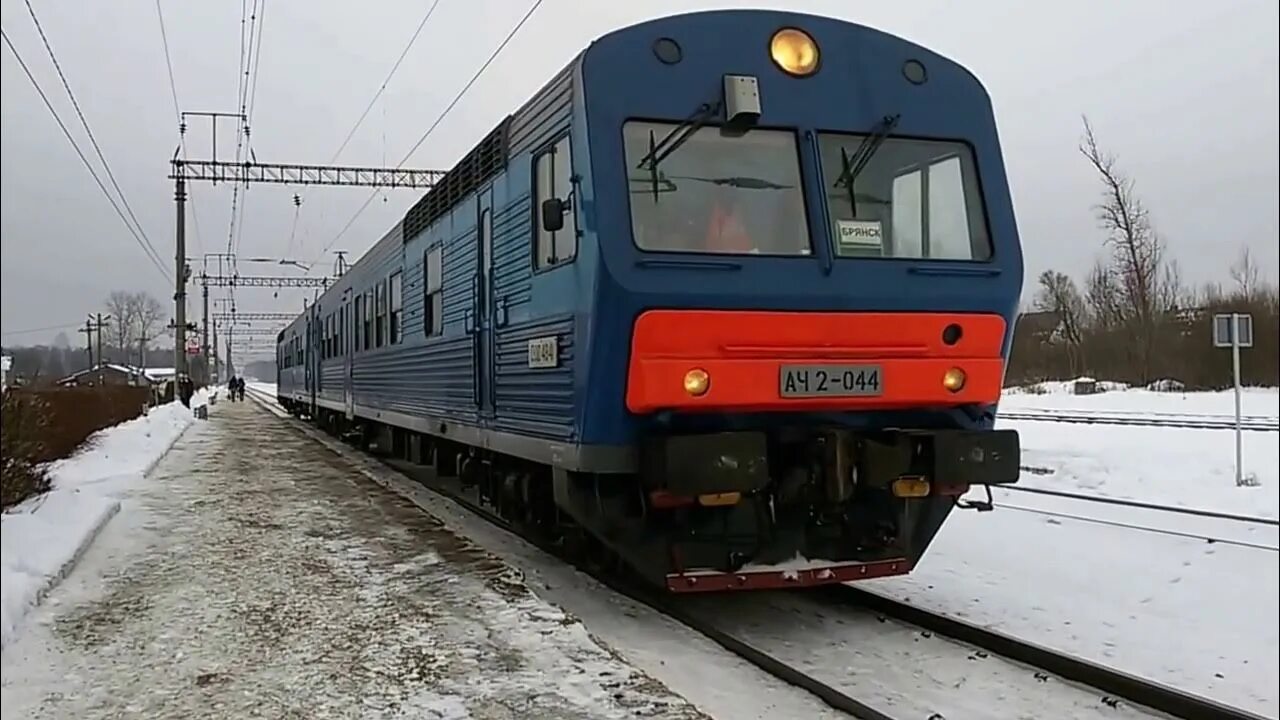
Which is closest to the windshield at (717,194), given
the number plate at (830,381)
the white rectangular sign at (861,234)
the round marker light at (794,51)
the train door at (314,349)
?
the white rectangular sign at (861,234)

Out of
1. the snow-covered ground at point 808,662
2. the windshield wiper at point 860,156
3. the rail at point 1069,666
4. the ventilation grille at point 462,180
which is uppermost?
the ventilation grille at point 462,180

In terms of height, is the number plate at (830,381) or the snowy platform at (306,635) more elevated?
the number plate at (830,381)

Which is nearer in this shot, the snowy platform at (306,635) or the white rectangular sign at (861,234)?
the snowy platform at (306,635)

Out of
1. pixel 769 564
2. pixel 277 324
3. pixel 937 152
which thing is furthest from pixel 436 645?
pixel 277 324

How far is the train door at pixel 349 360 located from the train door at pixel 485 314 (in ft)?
29.1

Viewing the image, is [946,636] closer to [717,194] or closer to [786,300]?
[786,300]

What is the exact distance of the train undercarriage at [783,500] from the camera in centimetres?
527

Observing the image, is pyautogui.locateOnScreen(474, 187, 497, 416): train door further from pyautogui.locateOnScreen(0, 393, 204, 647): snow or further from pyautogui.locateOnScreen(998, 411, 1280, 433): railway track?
pyautogui.locateOnScreen(998, 411, 1280, 433): railway track

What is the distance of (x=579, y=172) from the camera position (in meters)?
5.65

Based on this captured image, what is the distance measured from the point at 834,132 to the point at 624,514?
235cm

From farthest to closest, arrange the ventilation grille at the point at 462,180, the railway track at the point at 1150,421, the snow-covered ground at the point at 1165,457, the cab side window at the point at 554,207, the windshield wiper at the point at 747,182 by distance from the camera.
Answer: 1. the railway track at the point at 1150,421
2. the snow-covered ground at the point at 1165,457
3. the ventilation grille at the point at 462,180
4. the cab side window at the point at 554,207
5. the windshield wiper at the point at 747,182

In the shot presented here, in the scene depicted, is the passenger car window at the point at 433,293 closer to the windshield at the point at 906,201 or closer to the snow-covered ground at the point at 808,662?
the snow-covered ground at the point at 808,662

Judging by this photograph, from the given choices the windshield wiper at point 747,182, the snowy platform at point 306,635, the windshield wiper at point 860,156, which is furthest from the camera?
the windshield wiper at point 860,156

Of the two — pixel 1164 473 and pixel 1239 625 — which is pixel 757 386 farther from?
pixel 1164 473
